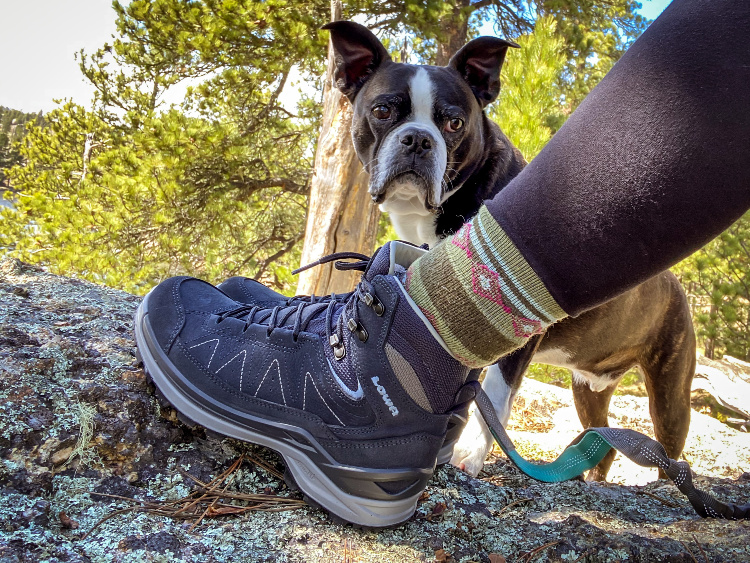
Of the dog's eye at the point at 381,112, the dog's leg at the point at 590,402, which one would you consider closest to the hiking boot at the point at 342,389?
the dog's eye at the point at 381,112

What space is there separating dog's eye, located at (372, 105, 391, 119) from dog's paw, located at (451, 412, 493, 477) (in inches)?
61.1

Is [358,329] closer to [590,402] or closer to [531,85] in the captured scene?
[590,402]

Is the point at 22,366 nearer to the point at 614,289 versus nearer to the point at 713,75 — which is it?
the point at 614,289

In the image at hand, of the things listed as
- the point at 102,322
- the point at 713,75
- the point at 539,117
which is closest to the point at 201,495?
the point at 102,322

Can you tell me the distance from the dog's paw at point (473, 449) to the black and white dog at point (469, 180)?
580 millimetres

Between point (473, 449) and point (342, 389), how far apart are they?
2.84 feet

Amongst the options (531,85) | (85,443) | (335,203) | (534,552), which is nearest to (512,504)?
(534,552)

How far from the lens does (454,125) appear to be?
2.49 metres

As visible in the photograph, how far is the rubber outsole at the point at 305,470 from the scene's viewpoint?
1.01m

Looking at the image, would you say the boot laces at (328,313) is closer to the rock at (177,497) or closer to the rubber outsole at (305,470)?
the rubber outsole at (305,470)

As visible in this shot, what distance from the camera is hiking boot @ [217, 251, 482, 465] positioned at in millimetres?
1152

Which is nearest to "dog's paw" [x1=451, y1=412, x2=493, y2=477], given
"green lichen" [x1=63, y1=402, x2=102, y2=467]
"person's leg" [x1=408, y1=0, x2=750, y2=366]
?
"person's leg" [x1=408, y1=0, x2=750, y2=366]

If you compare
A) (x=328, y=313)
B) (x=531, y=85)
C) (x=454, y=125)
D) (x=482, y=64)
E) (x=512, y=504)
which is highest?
(x=531, y=85)

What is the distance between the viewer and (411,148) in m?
2.38
